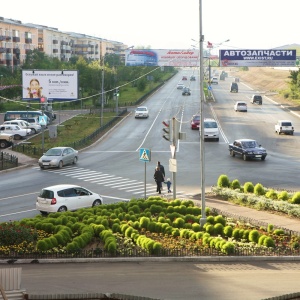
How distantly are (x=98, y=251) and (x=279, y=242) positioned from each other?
19.7ft

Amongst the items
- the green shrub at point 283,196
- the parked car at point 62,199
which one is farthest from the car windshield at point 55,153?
the green shrub at point 283,196

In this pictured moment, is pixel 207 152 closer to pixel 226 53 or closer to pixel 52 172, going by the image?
pixel 52 172

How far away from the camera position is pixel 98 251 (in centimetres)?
2030

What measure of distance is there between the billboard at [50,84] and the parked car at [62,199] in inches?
1794

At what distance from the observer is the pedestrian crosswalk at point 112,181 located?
1367 inches

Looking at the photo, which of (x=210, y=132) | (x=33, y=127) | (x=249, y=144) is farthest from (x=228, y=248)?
(x=33, y=127)

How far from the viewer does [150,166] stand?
4388 centimetres

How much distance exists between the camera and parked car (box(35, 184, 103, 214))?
2820 cm

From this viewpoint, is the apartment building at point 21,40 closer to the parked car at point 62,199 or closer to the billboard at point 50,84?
the billboard at point 50,84

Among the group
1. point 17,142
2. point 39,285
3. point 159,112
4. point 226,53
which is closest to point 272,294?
point 39,285

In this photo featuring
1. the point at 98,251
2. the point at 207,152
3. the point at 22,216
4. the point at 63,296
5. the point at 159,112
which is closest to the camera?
the point at 63,296

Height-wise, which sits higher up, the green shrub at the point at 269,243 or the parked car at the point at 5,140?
the parked car at the point at 5,140

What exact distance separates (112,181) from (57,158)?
7.23m

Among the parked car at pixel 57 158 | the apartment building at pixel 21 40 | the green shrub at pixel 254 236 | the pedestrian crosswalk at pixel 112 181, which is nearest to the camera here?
the green shrub at pixel 254 236
